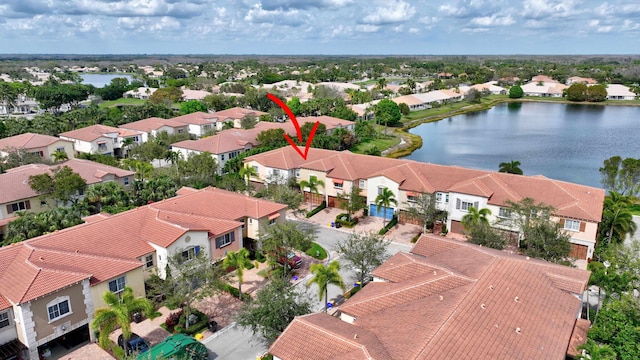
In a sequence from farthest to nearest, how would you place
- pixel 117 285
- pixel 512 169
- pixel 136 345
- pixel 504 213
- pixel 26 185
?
pixel 512 169
pixel 26 185
pixel 504 213
pixel 117 285
pixel 136 345

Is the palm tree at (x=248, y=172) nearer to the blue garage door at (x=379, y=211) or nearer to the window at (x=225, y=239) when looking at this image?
the blue garage door at (x=379, y=211)

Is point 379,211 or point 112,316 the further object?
point 379,211

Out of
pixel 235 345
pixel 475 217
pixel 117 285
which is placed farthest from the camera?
pixel 475 217

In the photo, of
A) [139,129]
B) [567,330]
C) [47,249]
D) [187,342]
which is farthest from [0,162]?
[567,330]

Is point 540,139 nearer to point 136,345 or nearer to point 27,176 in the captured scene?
point 27,176

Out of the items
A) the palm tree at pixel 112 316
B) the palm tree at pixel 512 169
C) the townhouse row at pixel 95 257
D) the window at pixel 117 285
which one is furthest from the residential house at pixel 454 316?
the palm tree at pixel 512 169

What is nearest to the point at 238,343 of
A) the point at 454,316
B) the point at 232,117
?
the point at 454,316
